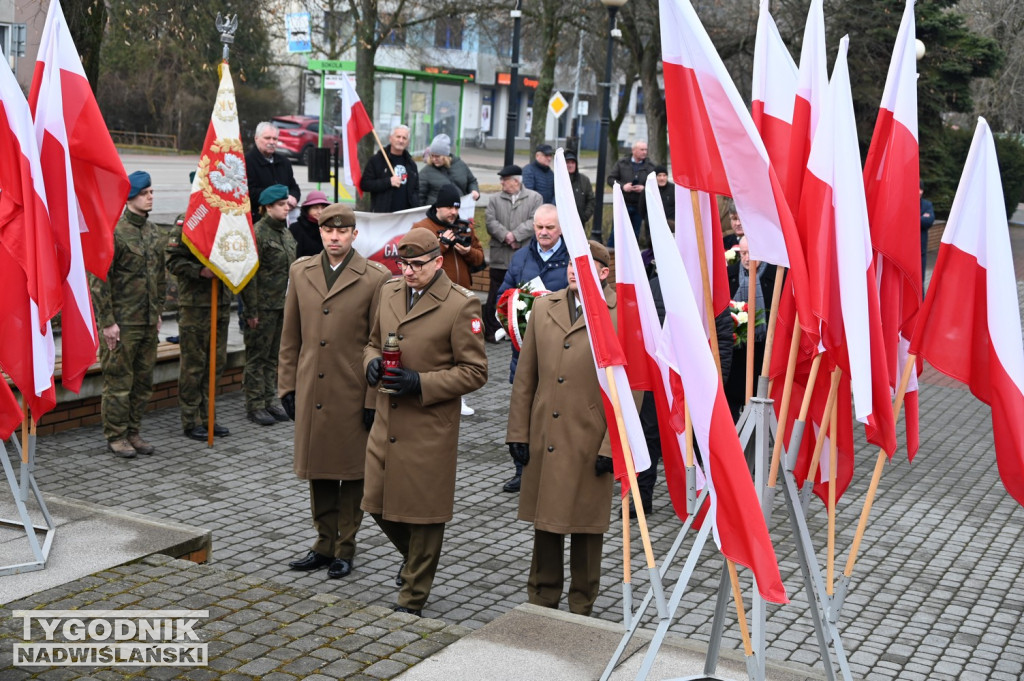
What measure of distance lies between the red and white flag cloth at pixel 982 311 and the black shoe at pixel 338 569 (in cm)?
352

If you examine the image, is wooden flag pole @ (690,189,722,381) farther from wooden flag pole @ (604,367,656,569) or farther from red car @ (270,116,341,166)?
red car @ (270,116,341,166)

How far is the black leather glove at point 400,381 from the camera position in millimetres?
5996

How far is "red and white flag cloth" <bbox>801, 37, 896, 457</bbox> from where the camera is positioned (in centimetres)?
400

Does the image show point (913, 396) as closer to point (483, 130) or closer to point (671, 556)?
point (671, 556)

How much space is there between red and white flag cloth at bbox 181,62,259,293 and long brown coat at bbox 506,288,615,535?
4.01 meters

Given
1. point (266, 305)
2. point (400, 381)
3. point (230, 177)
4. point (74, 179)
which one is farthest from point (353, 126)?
point (400, 381)

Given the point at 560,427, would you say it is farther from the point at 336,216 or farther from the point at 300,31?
the point at 300,31

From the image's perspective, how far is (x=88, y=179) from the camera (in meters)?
6.67

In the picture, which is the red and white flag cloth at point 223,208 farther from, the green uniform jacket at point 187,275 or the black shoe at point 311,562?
the black shoe at point 311,562

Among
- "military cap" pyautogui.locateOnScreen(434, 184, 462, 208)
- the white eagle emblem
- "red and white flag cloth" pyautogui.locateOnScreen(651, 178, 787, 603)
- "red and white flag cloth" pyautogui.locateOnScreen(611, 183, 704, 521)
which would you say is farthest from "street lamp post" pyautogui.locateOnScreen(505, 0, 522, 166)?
"red and white flag cloth" pyautogui.locateOnScreen(651, 178, 787, 603)

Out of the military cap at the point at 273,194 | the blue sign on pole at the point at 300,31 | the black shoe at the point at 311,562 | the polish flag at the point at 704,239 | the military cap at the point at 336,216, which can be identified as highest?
the blue sign on pole at the point at 300,31

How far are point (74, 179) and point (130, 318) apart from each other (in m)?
2.42

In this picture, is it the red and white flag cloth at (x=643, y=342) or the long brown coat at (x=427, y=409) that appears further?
the long brown coat at (x=427, y=409)

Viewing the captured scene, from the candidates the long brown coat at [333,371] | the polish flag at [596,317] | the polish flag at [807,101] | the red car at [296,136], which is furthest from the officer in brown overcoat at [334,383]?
the red car at [296,136]
